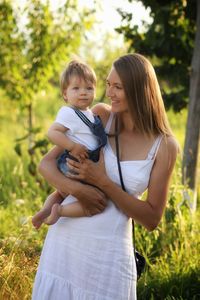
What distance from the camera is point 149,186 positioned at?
2943 millimetres

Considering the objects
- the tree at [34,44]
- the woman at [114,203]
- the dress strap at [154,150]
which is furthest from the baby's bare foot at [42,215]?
the tree at [34,44]

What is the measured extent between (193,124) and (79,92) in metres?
2.83

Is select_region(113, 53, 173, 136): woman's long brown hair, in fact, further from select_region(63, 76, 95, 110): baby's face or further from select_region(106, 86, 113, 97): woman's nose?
select_region(63, 76, 95, 110): baby's face

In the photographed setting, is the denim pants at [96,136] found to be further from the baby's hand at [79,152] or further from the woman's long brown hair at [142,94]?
the woman's long brown hair at [142,94]

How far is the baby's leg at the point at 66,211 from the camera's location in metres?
2.92

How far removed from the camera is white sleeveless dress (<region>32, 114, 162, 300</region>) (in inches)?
115

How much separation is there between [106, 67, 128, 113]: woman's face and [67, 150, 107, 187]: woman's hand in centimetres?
26

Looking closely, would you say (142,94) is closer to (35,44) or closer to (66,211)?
(66,211)

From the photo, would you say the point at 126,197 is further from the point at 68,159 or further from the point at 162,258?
the point at 162,258

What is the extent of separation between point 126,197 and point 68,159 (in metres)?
0.33

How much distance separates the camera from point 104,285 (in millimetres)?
2924

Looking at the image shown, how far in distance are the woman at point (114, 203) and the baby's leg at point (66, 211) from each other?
0.04 m

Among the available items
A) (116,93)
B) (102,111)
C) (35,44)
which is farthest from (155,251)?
(35,44)

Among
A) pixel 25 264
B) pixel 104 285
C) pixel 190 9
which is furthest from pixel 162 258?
pixel 190 9
